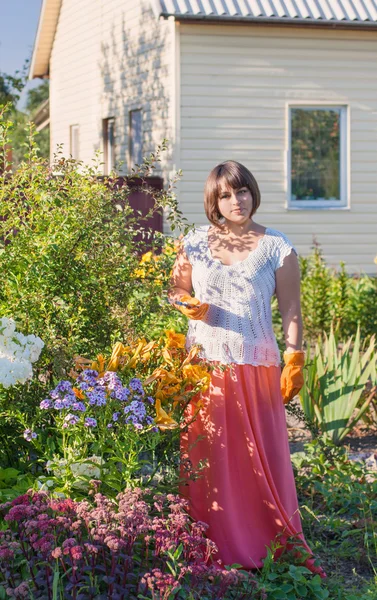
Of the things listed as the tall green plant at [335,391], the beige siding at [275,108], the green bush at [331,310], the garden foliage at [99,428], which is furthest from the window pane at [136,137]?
the garden foliage at [99,428]

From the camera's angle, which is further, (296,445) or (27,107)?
(27,107)

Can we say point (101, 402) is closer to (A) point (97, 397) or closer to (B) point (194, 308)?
(A) point (97, 397)

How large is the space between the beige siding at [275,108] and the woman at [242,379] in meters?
7.68

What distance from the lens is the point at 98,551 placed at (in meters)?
3.02

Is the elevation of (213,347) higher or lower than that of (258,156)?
lower

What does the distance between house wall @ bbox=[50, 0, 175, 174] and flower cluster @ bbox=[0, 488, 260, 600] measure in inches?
362

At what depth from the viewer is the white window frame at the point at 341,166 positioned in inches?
477

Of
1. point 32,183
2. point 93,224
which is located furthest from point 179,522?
point 32,183

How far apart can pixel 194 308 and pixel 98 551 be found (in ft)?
3.87

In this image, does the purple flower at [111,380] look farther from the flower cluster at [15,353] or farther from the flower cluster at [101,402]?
the flower cluster at [15,353]

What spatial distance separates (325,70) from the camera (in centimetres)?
1207

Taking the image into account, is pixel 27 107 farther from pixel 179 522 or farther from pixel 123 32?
pixel 179 522

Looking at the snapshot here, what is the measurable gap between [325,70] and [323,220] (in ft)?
6.56

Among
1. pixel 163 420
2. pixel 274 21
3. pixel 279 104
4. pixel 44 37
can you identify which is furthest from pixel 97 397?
pixel 44 37
